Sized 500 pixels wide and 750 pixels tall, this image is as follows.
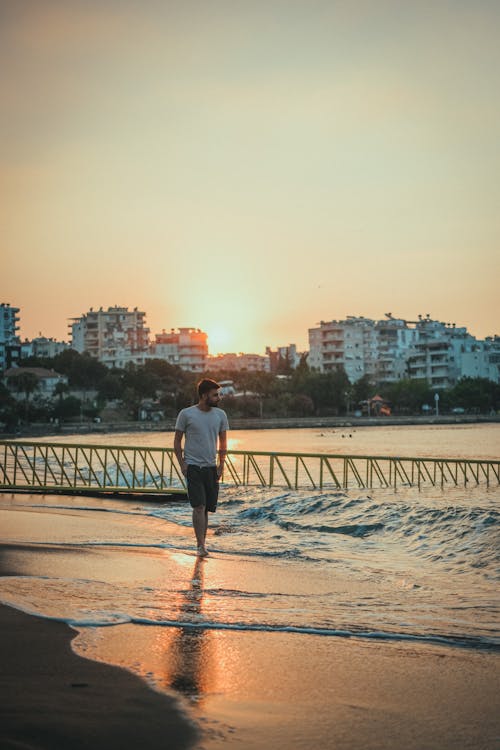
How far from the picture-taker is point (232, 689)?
4.58 meters

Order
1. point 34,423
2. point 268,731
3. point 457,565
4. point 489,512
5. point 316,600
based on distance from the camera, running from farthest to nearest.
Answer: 1. point 34,423
2. point 489,512
3. point 457,565
4. point 316,600
5. point 268,731

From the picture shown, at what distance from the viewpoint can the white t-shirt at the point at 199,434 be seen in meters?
10.1

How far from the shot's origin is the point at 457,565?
1109cm

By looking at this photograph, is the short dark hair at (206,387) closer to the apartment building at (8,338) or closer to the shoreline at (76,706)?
the shoreline at (76,706)

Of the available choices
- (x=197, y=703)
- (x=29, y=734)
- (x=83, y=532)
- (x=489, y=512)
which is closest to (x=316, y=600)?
(x=197, y=703)

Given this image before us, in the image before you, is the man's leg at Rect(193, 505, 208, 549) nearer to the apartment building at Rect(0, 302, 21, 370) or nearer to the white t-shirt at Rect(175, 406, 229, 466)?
the white t-shirt at Rect(175, 406, 229, 466)

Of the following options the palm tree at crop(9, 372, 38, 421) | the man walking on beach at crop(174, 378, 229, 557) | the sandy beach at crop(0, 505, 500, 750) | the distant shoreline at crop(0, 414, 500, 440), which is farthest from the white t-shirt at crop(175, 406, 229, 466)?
the palm tree at crop(9, 372, 38, 421)

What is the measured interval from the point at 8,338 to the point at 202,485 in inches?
7093

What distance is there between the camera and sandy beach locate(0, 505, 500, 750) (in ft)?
12.6

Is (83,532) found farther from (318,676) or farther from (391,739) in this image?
(391,739)

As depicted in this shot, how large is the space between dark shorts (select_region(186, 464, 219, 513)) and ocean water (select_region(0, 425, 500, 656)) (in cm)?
64

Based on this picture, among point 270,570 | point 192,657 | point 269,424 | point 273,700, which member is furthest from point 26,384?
point 273,700

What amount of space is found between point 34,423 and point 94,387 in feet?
67.1

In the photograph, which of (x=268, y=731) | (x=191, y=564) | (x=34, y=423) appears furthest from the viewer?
(x=34, y=423)
